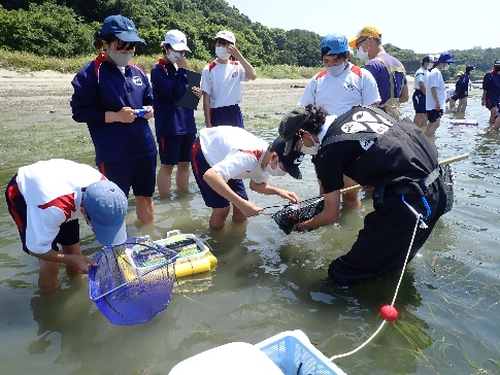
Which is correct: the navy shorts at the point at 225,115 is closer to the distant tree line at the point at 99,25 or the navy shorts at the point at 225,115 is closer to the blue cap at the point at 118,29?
the blue cap at the point at 118,29

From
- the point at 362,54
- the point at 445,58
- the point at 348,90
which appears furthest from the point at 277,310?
the point at 445,58

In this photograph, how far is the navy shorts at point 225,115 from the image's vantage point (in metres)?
5.60

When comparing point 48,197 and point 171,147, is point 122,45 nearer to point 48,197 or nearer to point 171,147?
point 48,197

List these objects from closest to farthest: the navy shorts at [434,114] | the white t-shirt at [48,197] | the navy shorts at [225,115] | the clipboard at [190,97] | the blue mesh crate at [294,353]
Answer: the blue mesh crate at [294,353] → the white t-shirt at [48,197] → the clipboard at [190,97] → the navy shorts at [225,115] → the navy shorts at [434,114]

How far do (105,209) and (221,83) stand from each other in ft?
11.2

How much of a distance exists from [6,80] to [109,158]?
45.3 feet

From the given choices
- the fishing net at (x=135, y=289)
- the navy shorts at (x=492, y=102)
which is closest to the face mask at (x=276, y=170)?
the fishing net at (x=135, y=289)

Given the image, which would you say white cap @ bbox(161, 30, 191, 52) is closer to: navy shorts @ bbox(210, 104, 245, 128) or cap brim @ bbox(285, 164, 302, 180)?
navy shorts @ bbox(210, 104, 245, 128)

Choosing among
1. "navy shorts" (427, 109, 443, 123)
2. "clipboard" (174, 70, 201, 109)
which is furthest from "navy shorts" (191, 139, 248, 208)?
"navy shorts" (427, 109, 443, 123)

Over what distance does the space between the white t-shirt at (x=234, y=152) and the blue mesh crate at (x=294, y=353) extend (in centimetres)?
162

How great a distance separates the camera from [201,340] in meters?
2.81

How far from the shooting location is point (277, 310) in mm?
3156

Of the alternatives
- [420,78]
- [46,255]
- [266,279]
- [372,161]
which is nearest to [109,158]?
[46,255]

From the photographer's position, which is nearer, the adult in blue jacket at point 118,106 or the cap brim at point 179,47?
the adult in blue jacket at point 118,106
